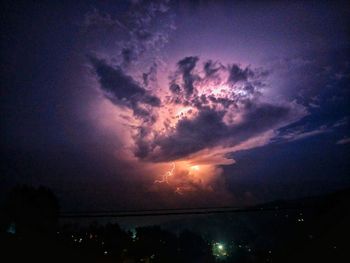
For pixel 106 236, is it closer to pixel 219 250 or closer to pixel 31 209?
pixel 31 209

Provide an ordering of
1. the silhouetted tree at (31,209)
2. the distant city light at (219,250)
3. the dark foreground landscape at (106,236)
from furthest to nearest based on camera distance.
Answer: the distant city light at (219,250) → the silhouetted tree at (31,209) → the dark foreground landscape at (106,236)

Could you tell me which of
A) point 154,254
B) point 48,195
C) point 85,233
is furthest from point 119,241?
point 48,195

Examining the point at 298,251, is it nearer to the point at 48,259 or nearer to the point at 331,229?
the point at 331,229

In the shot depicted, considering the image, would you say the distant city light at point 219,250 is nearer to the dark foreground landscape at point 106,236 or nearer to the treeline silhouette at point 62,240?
the treeline silhouette at point 62,240

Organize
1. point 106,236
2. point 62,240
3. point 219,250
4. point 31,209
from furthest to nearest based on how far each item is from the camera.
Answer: point 219,250
point 106,236
point 31,209
point 62,240

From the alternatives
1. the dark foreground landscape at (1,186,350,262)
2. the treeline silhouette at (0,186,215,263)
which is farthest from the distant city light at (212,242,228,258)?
the dark foreground landscape at (1,186,350,262)

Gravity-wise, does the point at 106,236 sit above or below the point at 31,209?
below

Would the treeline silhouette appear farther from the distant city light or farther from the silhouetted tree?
the distant city light

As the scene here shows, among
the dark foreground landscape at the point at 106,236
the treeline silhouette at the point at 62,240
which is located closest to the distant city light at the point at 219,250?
the treeline silhouette at the point at 62,240

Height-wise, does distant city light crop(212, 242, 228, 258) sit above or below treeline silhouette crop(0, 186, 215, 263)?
below

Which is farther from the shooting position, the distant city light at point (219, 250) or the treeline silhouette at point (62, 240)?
the distant city light at point (219, 250)

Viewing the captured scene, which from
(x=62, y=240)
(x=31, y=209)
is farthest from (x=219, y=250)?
(x=62, y=240)
